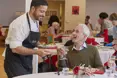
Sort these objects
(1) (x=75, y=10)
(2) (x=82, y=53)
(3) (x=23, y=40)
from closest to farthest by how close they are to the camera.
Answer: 1. (3) (x=23, y=40)
2. (2) (x=82, y=53)
3. (1) (x=75, y=10)

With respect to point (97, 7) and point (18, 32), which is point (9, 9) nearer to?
point (97, 7)

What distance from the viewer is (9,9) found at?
12.3 meters

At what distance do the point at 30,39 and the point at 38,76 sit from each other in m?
0.60

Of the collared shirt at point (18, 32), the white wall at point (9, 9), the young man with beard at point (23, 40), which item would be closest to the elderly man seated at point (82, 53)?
the young man with beard at point (23, 40)

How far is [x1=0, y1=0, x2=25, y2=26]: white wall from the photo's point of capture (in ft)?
40.0

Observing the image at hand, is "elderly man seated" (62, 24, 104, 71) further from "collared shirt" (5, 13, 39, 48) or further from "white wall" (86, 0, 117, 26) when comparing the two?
"white wall" (86, 0, 117, 26)

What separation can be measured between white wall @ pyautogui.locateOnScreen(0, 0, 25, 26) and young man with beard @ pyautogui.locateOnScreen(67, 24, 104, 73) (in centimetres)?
925

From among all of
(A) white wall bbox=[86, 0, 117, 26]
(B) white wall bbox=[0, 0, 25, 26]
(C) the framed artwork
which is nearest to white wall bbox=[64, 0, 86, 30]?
(C) the framed artwork

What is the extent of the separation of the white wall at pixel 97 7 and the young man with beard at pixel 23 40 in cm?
1217

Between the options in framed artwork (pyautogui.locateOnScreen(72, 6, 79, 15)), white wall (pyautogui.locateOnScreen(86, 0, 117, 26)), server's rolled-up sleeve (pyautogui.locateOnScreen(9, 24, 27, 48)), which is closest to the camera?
server's rolled-up sleeve (pyautogui.locateOnScreen(9, 24, 27, 48))

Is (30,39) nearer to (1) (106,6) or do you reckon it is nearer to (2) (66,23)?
(2) (66,23)

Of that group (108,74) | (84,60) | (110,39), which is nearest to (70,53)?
(84,60)

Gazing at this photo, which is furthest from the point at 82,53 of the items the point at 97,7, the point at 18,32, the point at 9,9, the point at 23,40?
the point at 97,7

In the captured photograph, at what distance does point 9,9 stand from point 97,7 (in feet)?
17.4
